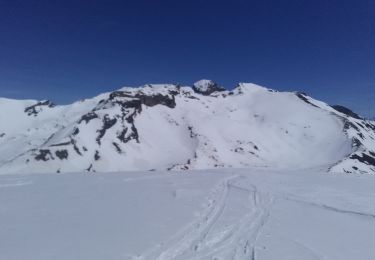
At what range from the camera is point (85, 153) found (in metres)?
144

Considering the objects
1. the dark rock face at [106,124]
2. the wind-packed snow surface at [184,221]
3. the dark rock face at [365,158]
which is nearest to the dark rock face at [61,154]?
the dark rock face at [106,124]

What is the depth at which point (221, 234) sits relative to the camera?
12.9 meters

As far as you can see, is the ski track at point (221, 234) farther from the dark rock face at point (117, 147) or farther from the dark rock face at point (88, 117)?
the dark rock face at point (88, 117)

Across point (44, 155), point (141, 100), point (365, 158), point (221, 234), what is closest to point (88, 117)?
point (44, 155)

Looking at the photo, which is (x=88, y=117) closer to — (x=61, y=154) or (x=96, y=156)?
(x=96, y=156)

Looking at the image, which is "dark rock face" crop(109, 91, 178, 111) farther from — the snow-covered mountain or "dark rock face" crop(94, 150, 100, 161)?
"dark rock face" crop(94, 150, 100, 161)

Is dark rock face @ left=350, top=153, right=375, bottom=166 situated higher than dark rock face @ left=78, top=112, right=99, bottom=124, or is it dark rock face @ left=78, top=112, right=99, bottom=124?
dark rock face @ left=78, top=112, right=99, bottom=124

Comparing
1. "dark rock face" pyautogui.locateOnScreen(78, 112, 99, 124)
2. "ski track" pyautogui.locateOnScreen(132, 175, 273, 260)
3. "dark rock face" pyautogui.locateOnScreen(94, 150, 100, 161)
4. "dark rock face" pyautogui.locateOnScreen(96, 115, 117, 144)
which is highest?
"dark rock face" pyautogui.locateOnScreen(78, 112, 99, 124)

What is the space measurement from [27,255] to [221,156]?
14429 cm

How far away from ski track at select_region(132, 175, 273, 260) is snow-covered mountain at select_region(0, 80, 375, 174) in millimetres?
113576

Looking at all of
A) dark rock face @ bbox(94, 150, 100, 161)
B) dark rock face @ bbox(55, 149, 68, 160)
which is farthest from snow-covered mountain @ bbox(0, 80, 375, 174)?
dark rock face @ bbox(94, 150, 100, 161)

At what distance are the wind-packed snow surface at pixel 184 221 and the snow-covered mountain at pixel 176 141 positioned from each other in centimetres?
11006

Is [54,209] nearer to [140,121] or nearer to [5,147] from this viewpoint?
[140,121]

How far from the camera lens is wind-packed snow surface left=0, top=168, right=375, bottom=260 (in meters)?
11.1
